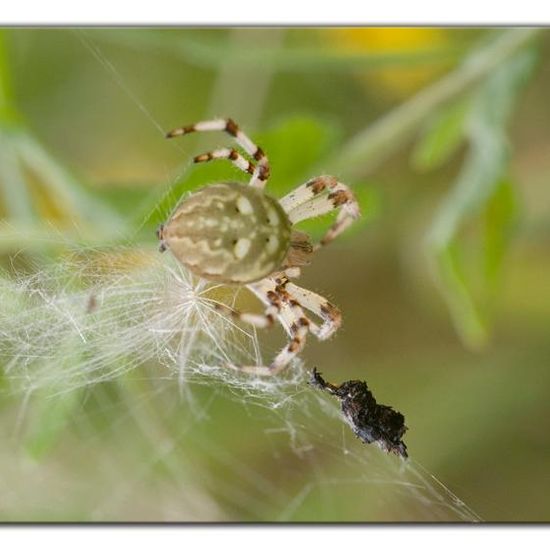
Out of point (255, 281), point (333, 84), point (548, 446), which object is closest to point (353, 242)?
point (333, 84)

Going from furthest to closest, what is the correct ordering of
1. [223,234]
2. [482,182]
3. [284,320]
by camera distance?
[482,182] → [284,320] → [223,234]

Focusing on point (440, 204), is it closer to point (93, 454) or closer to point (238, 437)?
point (238, 437)

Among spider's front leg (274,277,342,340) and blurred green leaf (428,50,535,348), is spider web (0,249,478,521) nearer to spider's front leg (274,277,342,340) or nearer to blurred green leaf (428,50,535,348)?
spider's front leg (274,277,342,340)

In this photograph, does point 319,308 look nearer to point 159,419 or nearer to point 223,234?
point 223,234

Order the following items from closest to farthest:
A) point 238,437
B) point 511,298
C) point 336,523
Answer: point 336,523, point 238,437, point 511,298

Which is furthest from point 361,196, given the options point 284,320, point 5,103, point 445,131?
point 5,103

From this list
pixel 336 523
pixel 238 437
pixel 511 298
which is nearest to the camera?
pixel 336 523

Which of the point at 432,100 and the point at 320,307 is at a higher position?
the point at 432,100
